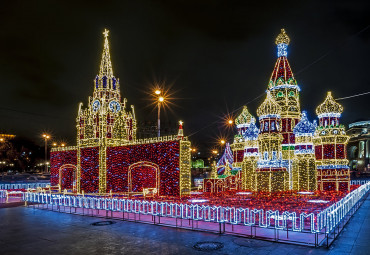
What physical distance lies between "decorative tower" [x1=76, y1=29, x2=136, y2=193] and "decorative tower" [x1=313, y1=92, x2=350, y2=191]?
606 inches

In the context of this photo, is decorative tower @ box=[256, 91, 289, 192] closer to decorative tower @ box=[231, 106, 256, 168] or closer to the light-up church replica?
the light-up church replica

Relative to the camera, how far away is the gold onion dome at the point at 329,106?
25.5 m

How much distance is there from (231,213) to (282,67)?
19.8 m

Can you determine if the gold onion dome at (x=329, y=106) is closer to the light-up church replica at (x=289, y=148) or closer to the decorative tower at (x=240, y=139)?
the light-up church replica at (x=289, y=148)

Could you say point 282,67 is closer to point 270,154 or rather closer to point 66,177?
point 270,154

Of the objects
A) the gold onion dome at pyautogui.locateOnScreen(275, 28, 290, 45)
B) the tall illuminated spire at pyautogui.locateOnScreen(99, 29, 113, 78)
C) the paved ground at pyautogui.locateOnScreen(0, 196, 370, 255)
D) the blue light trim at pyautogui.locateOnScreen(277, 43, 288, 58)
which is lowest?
the paved ground at pyautogui.locateOnScreen(0, 196, 370, 255)

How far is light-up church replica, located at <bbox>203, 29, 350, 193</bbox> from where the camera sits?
2377cm

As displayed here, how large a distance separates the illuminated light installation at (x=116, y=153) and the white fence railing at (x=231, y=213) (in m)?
6.06

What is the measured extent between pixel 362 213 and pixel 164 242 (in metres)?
11.0

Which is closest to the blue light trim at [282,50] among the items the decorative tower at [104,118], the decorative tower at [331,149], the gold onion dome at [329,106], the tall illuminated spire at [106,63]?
the gold onion dome at [329,106]

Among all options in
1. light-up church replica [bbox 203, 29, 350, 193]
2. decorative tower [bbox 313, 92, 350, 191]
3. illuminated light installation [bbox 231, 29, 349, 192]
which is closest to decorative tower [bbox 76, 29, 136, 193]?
light-up church replica [bbox 203, 29, 350, 193]

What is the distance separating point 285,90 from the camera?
1081 inches

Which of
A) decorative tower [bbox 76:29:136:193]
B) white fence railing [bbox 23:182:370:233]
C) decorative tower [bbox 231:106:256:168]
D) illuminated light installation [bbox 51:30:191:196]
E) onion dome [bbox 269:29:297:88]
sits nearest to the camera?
white fence railing [bbox 23:182:370:233]

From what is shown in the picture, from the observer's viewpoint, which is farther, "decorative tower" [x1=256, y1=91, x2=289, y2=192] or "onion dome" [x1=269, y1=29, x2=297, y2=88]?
"onion dome" [x1=269, y1=29, x2=297, y2=88]
